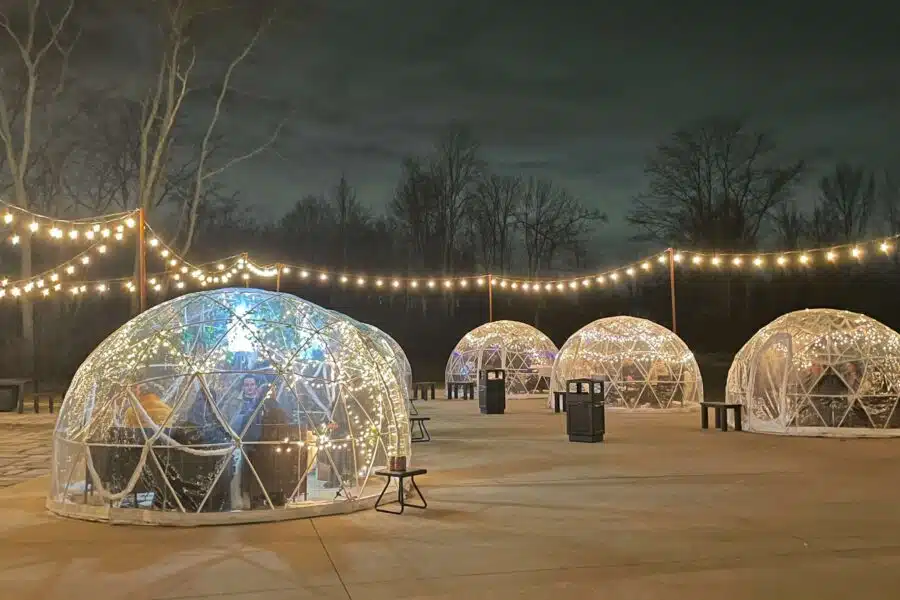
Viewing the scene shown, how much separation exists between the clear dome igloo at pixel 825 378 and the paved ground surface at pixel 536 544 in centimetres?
390

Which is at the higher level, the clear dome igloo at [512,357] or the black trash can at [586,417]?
the clear dome igloo at [512,357]

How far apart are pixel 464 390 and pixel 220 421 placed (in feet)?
67.9

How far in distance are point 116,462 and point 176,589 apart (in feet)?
10.3

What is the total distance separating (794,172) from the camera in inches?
1435

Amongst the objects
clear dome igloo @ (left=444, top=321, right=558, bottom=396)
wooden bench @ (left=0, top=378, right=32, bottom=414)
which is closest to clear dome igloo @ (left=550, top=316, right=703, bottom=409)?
clear dome igloo @ (left=444, top=321, right=558, bottom=396)

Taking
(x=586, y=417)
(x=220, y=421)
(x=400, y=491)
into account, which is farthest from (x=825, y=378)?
(x=220, y=421)

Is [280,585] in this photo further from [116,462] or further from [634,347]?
[634,347]

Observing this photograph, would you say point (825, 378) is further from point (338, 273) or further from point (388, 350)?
point (338, 273)

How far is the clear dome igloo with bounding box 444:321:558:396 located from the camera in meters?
29.1

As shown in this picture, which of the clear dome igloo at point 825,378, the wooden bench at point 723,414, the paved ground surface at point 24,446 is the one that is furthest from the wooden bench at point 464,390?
the paved ground surface at point 24,446

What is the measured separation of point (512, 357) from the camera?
29.1 metres

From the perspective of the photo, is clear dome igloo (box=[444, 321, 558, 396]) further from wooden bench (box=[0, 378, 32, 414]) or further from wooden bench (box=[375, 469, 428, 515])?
wooden bench (box=[375, 469, 428, 515])

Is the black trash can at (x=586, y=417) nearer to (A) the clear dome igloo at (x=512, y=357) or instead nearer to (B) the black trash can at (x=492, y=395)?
(B) the black trash can at (x=492, y=395)

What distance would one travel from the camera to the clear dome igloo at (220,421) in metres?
8.50
